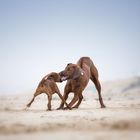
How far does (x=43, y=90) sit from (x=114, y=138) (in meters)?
6.90

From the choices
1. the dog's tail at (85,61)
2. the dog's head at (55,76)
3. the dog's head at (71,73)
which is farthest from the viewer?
the dog's tail at (85,61)

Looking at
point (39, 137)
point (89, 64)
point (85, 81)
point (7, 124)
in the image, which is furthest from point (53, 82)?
point (39, 137)

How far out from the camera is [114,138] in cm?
543

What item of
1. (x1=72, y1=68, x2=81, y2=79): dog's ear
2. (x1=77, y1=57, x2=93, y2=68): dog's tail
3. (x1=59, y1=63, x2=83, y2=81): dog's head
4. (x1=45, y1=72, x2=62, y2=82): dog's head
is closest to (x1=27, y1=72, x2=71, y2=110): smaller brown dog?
(x1=45, y1=72, x2=62, y2=82): dog's head

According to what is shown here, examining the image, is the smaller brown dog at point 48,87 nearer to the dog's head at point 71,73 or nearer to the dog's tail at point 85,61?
the dog's head at point 71,73

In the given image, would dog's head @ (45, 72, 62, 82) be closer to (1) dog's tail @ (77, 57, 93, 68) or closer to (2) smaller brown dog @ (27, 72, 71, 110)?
(2) smaller brown dog @ (27, 72, 71, 110)

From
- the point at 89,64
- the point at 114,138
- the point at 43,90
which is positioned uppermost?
the point at 89,64

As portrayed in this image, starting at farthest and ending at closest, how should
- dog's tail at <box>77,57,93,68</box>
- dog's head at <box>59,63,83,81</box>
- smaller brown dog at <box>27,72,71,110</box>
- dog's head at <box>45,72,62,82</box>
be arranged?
dog's tail at <box>77,57,93,68</box> < dog's head at <box>59,63,83,81</box> < dog's head at <box>45,72,62,82</box> < smaller brown dog at <box>27,72,71,110</box>

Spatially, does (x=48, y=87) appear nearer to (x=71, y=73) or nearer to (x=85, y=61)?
(x=71, y=73)

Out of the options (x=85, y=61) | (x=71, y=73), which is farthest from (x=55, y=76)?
(x=85, y=61)

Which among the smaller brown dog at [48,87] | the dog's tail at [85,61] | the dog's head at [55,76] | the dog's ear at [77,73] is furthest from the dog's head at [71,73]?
the dog's tail at [85,61]

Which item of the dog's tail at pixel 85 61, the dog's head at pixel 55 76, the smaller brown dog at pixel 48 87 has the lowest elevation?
the smaller brown dog at pixel 48 87

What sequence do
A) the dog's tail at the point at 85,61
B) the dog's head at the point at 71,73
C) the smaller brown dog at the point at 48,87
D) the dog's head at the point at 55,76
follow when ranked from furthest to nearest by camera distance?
the dog's tail at the point at 85,61, the dog's head at the point at 71,73, the dog's head at the point at 55,76, the smaller brown dog at the point at 48,87

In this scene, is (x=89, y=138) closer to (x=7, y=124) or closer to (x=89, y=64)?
(x=7, y=124)
